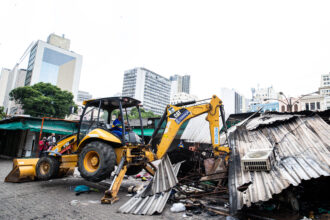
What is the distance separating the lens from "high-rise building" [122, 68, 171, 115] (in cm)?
9938

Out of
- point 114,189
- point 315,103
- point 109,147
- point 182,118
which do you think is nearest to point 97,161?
point 109,147

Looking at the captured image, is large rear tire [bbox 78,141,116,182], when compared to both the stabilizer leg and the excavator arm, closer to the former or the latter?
the stabilizer leg

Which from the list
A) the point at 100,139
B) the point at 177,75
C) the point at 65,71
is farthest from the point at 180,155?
the point at 177,75

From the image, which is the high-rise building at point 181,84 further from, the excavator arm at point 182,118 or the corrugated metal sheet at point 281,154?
the excavator arm at point 182,118

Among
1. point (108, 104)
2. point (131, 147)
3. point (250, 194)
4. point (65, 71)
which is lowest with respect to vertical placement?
point (250, 194)

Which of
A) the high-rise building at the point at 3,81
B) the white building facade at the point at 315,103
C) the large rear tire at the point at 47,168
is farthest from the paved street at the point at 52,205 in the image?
the high-rise building at the point at 3,81

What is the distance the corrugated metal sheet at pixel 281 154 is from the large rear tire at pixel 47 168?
5.39m

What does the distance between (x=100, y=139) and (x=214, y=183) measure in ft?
Result: 12.9

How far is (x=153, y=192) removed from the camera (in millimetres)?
4801

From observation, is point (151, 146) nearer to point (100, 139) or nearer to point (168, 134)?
point (168, 134)

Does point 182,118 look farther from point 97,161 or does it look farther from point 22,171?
point 22,171

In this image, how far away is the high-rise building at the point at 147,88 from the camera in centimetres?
9938

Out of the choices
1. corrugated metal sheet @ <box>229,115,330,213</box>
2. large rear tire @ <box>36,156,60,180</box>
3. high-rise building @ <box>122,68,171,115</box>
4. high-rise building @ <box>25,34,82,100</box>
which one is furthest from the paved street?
high-rise building @ <box>122,68,171,115</box>

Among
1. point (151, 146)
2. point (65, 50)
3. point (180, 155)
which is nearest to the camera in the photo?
point (151, 146)
